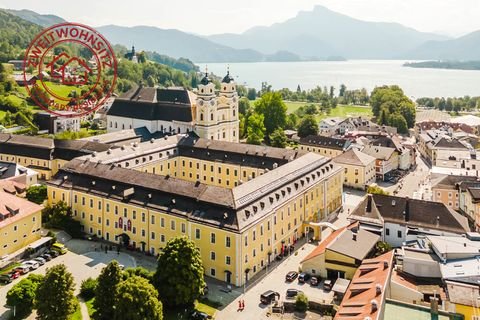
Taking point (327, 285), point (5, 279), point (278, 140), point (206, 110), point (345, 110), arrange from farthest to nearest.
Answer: point (345, 110) < point (278, 140) < point (206, 110) < point (327, 285) < point (5, 279)

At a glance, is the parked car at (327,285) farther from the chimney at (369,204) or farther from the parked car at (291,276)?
the chimney at (369,204)

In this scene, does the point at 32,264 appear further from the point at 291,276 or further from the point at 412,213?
the point at 412,213

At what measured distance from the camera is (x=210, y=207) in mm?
33219

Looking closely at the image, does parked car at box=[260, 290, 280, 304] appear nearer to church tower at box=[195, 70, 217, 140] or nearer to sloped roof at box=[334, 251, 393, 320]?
sloped roof at box=[334, 251, 393, 320]

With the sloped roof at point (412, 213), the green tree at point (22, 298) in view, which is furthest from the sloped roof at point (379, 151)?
the green tree at point (22, 298)

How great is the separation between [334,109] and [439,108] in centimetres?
3460

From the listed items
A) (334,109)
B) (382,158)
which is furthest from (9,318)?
(334,109)

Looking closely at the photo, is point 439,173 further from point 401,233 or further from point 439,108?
point 439,108

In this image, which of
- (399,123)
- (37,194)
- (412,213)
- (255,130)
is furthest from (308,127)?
(37,194)

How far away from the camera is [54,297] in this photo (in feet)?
81.1

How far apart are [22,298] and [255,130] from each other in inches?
2119

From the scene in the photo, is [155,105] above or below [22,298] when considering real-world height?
above

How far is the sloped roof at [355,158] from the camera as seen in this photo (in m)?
59.3

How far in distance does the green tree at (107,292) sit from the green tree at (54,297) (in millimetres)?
1653
